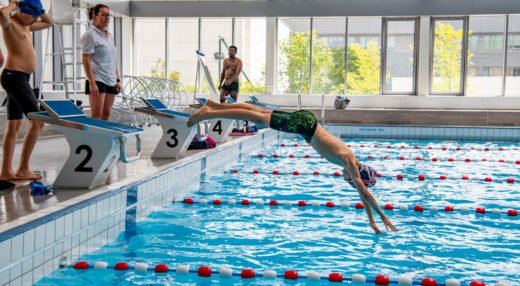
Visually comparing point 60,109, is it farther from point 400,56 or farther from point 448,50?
point 448,50

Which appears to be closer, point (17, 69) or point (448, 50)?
point (17, 69)

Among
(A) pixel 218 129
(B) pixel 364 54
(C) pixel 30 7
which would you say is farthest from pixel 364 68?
(C) pixel 30 7

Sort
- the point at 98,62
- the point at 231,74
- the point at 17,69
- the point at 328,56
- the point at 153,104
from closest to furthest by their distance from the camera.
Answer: the point at 17,69 < the point at 98,62 < the point at 153,104 < the point at 231,74 < the point at 328,56

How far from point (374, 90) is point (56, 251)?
44.9ft

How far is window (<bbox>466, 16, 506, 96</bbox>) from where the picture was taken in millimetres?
15086

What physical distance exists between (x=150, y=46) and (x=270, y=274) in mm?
14681

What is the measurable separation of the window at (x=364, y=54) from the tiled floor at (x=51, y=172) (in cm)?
913

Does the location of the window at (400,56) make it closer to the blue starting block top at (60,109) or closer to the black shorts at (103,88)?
the black shorts at (103,88)

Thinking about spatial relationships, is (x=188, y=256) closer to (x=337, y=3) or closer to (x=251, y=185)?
(x=251, y=185)

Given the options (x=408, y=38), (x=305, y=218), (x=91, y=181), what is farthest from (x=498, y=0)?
(x=91, y=181)

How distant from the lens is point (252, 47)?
643 inches

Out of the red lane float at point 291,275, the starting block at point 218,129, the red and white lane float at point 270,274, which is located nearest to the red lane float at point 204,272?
the red and white lane float at point 270,274

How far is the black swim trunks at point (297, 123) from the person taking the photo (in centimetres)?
343

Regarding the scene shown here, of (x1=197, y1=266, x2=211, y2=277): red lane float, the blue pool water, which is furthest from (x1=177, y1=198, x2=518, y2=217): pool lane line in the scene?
(x1=197, y1=266, x2=211, y2=277): red lane float
